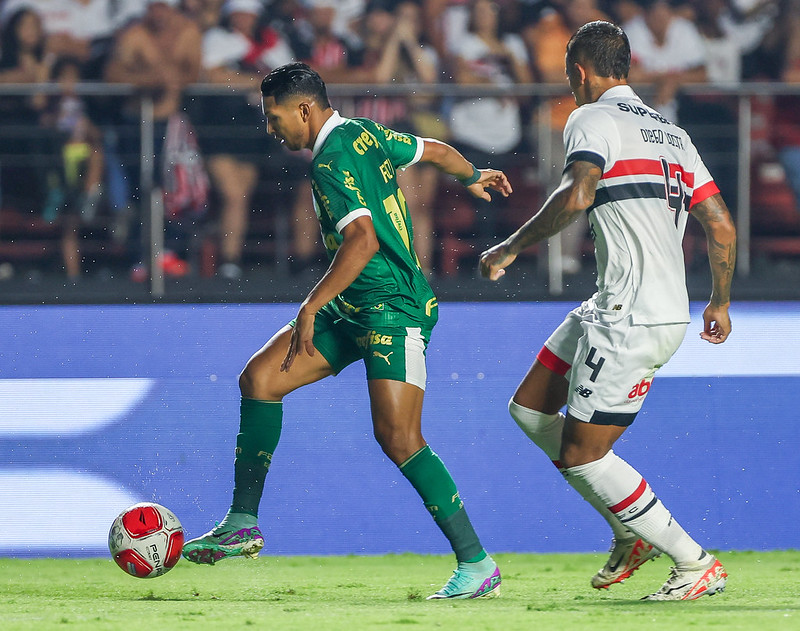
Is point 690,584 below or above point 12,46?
below

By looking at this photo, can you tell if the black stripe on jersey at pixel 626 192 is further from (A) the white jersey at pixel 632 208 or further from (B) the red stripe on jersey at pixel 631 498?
(B) the red stripe on jersey at pixel 631 498

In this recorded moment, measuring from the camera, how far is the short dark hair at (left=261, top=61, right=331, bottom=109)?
4.79 metres

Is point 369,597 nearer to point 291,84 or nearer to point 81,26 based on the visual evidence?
point 291,84

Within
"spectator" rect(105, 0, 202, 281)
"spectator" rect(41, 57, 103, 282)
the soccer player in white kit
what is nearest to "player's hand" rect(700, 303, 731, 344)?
the soccer player in white kit

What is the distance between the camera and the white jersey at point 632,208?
4.44 m

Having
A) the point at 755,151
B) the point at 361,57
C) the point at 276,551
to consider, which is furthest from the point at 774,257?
the point at 276,551

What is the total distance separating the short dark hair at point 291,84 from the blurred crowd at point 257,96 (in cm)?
263

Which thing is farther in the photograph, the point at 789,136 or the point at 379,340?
the point at 789,136

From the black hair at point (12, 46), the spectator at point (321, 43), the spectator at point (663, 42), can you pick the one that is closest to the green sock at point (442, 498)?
the spectator at point (321, 43)

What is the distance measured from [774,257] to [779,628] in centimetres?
424

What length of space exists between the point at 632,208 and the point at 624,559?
1330 mm

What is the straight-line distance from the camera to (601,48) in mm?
4551

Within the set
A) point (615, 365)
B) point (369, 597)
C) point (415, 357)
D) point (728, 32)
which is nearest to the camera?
point (615, 365)

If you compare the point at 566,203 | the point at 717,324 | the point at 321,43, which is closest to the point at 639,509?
the point at 717,324
